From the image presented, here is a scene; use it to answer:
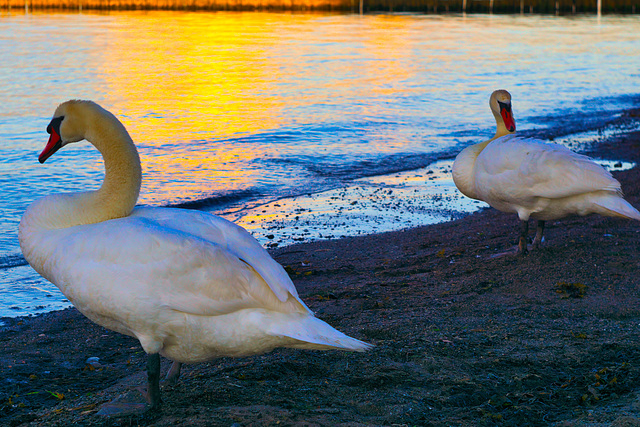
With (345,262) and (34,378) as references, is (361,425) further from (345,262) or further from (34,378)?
(345,262)

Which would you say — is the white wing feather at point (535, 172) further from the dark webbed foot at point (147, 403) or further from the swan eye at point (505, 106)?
the dark webbed foot at point (147, 403)

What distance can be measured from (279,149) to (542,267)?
29.0ft

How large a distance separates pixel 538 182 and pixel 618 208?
77 cm

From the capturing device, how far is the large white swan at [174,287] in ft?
11.9

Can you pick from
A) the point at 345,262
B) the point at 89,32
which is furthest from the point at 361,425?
the point at 89,32

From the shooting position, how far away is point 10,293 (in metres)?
6.83

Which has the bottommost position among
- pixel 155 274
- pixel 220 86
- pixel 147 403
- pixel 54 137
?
pixel 147 403

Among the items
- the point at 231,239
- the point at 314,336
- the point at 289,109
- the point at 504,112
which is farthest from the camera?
the point at 289,109

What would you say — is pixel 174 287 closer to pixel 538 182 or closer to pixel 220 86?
pixel 538 182

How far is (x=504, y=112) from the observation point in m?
8.72

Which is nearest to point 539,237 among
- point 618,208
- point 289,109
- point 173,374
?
point 618,208

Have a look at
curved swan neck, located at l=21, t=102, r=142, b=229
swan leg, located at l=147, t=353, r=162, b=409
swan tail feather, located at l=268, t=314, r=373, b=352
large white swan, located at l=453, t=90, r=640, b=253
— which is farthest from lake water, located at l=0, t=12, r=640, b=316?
swan tail feather, located at l=268, t=314, r=373, b=352

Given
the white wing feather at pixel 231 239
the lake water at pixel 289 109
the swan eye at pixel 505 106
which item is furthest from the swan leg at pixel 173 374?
the swan eye at pixel 505 106

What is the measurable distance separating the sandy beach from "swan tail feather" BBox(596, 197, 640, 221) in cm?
34
